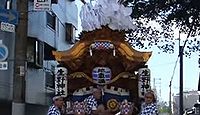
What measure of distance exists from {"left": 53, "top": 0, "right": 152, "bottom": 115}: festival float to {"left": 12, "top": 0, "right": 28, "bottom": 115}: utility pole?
1098mm

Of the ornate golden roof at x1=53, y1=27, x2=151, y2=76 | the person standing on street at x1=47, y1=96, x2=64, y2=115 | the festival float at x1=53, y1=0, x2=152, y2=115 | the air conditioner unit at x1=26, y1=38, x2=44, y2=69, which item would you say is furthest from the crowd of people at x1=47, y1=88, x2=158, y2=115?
the air conditioner unit at x1=26, y1=38, x2=44, y2=69

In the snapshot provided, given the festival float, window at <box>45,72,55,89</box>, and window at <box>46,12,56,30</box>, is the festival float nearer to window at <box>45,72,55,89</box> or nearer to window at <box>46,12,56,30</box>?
window at <box>46,12,56,30</box>

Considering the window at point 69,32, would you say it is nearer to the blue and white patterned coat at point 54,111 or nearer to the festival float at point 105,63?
the festival float at point 105,63

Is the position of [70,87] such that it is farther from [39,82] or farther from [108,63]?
[39,82]

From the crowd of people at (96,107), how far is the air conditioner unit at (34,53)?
496 inches

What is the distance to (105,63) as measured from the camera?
44.2ft

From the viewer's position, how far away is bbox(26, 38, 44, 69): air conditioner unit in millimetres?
25141

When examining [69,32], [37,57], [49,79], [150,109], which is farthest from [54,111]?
[69,32]

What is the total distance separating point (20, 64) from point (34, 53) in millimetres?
11730

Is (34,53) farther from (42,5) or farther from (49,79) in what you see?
(42,5)

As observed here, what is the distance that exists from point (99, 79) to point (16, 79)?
237 cm

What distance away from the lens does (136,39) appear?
73.4 feet

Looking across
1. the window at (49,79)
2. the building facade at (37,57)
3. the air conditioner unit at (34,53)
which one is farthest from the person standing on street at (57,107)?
the window at (49,79)

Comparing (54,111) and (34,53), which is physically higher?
(34,53)
